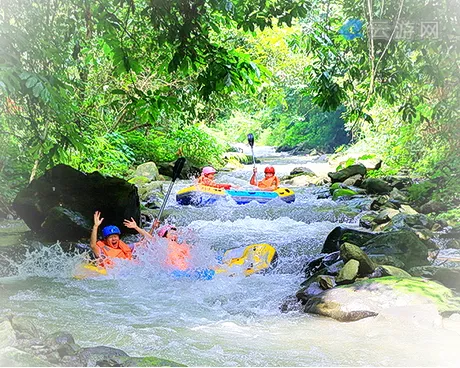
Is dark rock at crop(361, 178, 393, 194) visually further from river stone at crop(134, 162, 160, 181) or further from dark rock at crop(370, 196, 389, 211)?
river stone at crop(134, 162, 160, 181)

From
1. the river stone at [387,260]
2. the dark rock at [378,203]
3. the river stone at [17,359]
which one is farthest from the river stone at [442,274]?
the dark rock at [378,203]

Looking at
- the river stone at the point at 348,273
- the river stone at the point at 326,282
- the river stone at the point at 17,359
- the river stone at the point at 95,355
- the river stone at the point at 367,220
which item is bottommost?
the river stone at the point at 367,220

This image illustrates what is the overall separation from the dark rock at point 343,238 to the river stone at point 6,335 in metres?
3.68

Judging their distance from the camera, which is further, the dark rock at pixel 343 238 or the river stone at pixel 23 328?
the dark rock at pixel 343 238

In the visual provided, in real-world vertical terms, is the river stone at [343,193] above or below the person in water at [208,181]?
below

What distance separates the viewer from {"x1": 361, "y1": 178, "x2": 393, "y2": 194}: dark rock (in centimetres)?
865

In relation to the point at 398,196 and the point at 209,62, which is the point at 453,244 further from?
the point at 209,62

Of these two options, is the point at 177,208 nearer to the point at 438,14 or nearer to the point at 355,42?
the point at 355,42

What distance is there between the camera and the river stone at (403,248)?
13.8 feet

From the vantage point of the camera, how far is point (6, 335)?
5.56 feet

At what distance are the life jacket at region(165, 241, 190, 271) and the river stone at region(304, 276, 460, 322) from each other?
5.03ft

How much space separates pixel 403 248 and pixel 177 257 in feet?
6.77

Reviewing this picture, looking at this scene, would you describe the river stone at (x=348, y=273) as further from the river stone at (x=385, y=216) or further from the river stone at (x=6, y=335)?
the river stone at (x=385, y=216)
